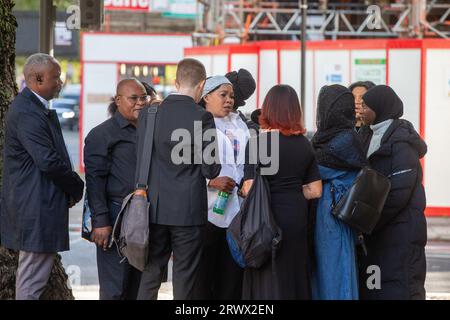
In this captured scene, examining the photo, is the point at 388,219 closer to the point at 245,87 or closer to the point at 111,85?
the point at 245,87

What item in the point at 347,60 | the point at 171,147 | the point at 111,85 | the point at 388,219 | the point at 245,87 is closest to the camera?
the point at 171,147

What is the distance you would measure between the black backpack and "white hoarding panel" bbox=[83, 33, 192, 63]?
79.8ft

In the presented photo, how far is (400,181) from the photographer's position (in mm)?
7418

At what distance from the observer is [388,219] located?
24.3 ft

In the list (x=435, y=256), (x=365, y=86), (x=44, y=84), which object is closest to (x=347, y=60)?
(x=435, y=256)

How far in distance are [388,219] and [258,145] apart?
125cm

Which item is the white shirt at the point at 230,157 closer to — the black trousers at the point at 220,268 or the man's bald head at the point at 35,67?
the black trousers at the point at 220,268

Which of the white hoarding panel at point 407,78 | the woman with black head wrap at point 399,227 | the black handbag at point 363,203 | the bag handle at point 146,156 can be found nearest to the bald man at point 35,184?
the bag handle at point 146,156

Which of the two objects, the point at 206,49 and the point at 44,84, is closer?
the point at 44,84

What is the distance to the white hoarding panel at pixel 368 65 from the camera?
1981cm

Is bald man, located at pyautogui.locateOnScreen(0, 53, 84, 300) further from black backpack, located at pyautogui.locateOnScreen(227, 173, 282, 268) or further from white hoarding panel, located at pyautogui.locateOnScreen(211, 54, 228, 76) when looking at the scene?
white hoarding panel, located at pyautogui.locateOnScreen(211, 54, 228, 76)

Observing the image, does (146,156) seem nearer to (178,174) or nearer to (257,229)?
(178,174)

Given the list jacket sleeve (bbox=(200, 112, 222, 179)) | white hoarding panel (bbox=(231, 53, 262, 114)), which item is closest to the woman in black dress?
jacket sleeve (bbox=(200, 112, 222, 179))

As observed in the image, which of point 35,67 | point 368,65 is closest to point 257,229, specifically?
point 35,67
